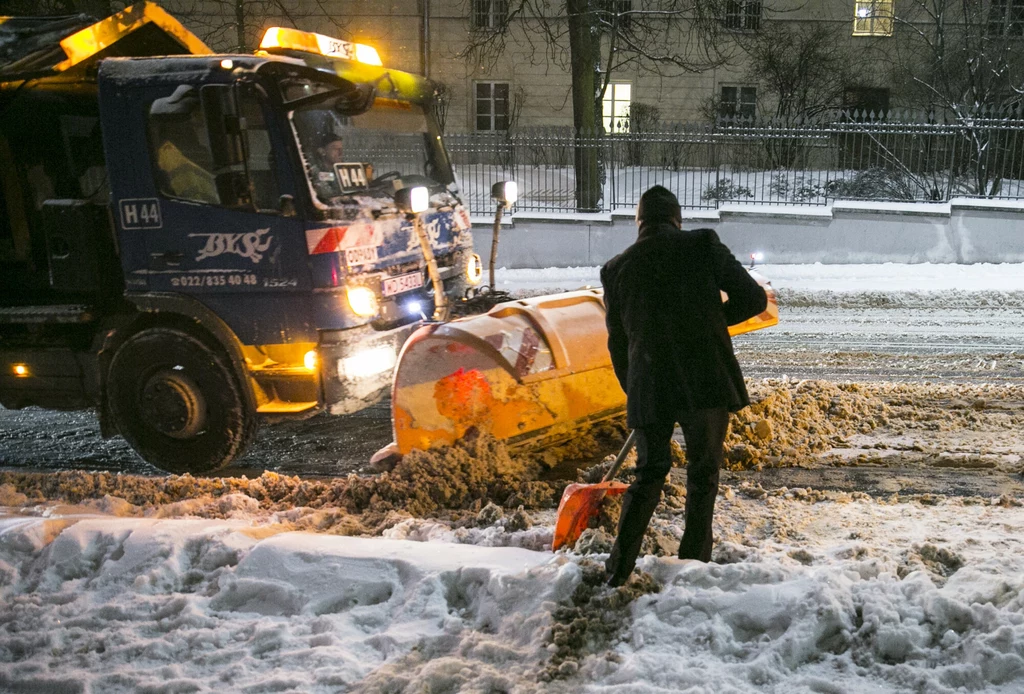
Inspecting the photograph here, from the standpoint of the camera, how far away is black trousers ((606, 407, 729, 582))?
3.87 meters

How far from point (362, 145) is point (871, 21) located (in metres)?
24.6

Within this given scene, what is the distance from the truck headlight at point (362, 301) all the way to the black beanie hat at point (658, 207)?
2.44 metres

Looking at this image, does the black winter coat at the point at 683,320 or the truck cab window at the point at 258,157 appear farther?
the truck cab window at the point at 258,157

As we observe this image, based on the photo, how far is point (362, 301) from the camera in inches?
231

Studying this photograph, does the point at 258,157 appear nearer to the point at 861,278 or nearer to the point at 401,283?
the point at 401,283

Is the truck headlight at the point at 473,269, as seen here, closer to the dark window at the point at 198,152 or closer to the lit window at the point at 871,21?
the dark window at the point at 198,152

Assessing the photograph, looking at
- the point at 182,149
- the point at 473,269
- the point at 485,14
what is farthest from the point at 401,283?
the point at 485,14

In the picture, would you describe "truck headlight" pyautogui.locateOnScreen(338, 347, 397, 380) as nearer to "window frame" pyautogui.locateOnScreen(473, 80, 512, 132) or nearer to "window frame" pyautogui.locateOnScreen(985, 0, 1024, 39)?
"window frame" pyautogui.locateOnScreen(473, 80, 512, 132)

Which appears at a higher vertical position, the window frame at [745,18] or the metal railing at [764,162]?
the window frame at [745,18]

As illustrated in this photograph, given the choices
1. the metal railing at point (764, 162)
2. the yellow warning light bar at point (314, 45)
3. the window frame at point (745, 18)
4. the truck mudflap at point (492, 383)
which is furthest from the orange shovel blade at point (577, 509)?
the window frame at point (745, 18)

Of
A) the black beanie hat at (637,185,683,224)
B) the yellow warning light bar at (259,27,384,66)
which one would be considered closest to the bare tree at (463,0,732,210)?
the yellow warning light bar at (259,27,384,66)

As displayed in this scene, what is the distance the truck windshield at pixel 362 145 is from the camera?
18.9ft

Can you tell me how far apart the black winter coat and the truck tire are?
3.23 m

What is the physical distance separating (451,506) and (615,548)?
1.58m
